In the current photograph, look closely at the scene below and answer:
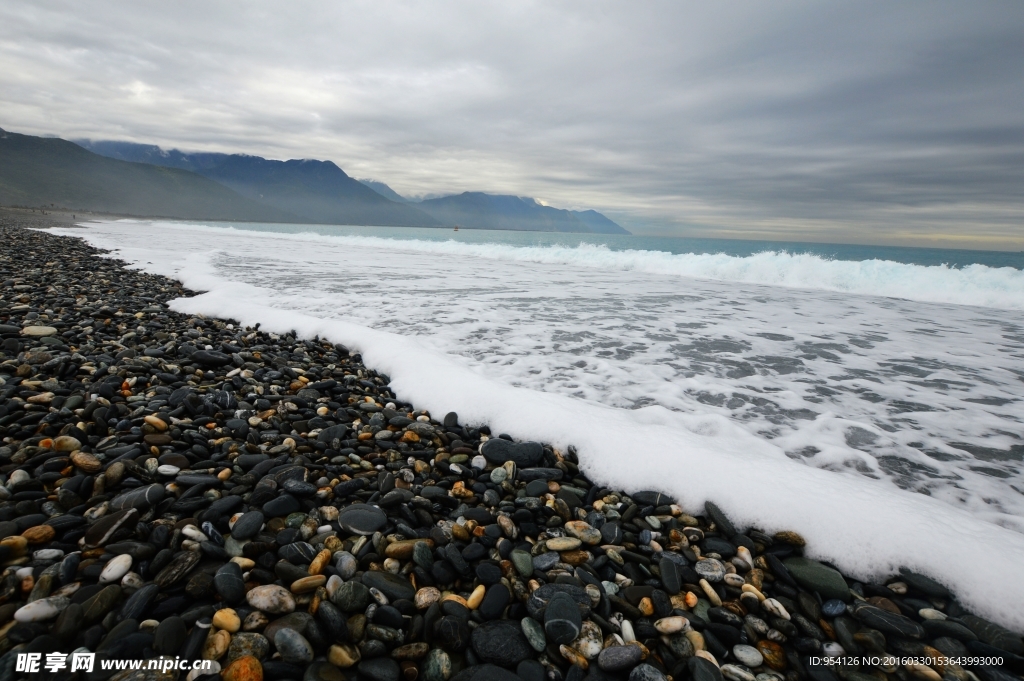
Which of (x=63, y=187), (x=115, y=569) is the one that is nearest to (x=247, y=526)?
(x=115, y=569)

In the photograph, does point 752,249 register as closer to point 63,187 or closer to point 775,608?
point 775,608

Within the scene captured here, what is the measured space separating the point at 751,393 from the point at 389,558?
388cm

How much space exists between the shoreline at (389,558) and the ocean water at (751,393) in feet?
0.98

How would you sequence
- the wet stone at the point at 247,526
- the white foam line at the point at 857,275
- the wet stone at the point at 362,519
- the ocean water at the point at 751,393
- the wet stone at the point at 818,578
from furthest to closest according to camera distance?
1. the white foam line at the point at 857,275
2. the ocean water at the point at 751,393
3. the wet stone at the point at 362,519
4. the wet stone at the point at 247,526
5. the wet stone at the point at 818,578

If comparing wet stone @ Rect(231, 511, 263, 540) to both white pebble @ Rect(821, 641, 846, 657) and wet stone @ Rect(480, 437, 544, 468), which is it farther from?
white pebble @ Rect(821, 641, 846, 657)

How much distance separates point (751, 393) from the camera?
14.7 feet

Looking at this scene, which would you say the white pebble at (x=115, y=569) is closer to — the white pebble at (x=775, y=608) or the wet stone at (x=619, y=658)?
the wet stone at (x=619, y=658)

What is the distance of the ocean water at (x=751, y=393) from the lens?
8.25 feet

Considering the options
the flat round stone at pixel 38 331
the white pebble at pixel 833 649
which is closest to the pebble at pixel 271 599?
the white pebble at pixel 833 649

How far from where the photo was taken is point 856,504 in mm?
2535

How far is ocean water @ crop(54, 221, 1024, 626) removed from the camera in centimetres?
252

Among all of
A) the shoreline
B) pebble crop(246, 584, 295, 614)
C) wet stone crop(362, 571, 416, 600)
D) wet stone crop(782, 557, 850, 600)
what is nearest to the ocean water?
wet stone crop(782, 557, 850, 600)

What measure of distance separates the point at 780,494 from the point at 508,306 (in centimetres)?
667

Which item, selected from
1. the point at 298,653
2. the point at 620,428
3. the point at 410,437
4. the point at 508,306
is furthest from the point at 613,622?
the point at 508,306
